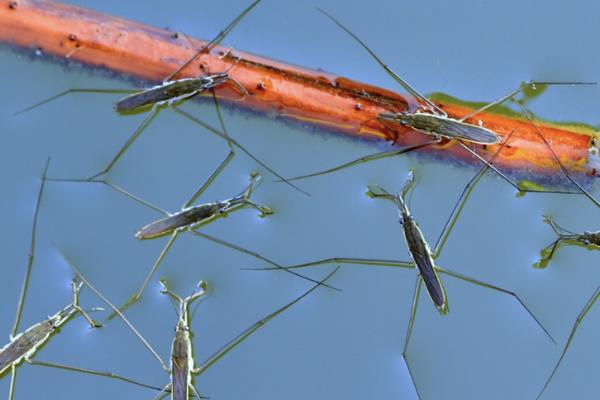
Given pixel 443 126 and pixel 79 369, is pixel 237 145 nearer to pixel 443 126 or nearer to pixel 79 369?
pixel 443 126

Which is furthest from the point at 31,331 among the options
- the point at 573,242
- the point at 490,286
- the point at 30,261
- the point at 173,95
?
the point at 573,242

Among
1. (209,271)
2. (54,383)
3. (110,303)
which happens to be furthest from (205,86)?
(54,383)

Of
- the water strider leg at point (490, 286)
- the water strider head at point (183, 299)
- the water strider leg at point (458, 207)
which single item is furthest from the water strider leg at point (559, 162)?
the water strider head at point (183, 299)

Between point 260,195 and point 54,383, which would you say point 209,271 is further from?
point 54,383

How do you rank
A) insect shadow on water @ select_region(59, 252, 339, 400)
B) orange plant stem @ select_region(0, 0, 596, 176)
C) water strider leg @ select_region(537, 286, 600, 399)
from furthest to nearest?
1. water strider leg @ select_region(537, 286, 600, 399)
2. insect shadow on water @ select_region(59, 252, 339, 400)
3. orange plant stem @ select_region(0, 0, 596, 176)

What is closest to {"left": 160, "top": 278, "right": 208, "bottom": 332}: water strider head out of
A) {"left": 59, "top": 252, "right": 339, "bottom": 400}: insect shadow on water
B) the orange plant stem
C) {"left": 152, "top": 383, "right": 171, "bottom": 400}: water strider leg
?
{"left": 59, "top": 252, "right": 339, "bottom": 400}: insect shadow on water

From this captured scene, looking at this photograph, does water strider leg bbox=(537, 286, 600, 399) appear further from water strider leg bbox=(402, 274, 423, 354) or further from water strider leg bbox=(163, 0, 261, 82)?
water strider leg bbox=(163, 0, 261, 82)
